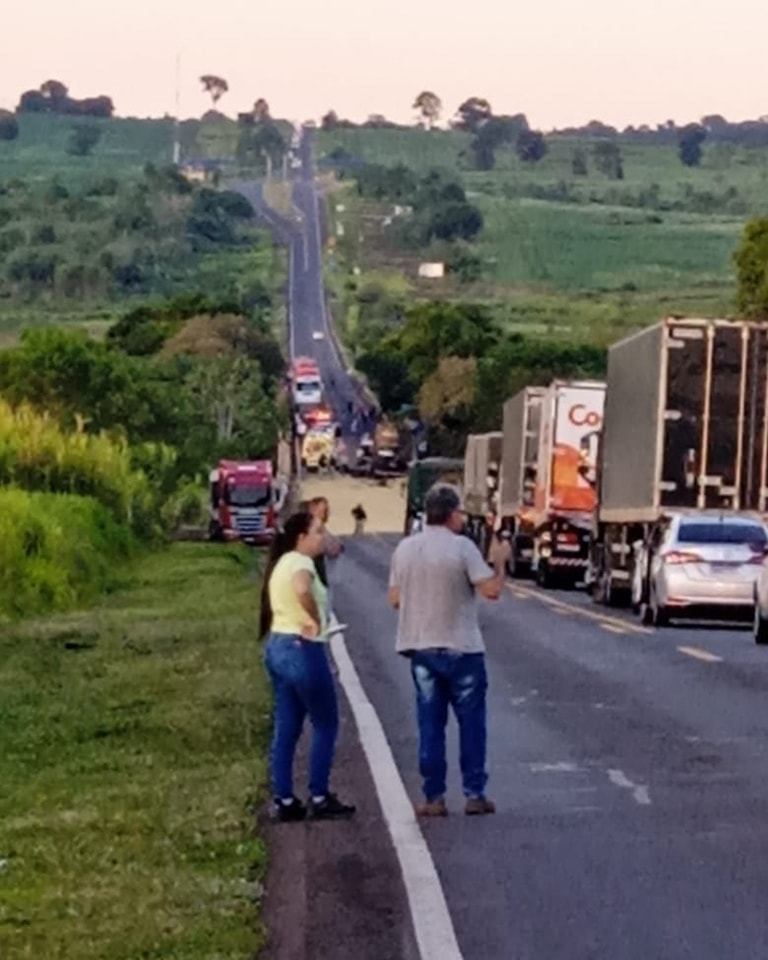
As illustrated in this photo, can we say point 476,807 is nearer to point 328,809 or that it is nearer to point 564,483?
point 328,809

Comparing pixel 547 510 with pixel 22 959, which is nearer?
pixel 22 959

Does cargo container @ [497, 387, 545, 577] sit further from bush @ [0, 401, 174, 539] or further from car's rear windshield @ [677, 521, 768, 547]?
car's rear windshield @ [677, 521, 768, 547]

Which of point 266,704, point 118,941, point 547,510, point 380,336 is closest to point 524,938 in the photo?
point 118,941

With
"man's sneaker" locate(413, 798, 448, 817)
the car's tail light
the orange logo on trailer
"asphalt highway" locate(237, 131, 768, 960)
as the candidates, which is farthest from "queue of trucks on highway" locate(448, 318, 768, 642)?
"man's sneaker" locate(413, 798, 448, 817)

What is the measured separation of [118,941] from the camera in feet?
39.3

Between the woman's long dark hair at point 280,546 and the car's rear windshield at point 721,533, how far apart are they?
21348 mm

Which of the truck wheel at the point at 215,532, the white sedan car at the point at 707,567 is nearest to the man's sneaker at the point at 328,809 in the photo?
the white sedan car at the point at 707,567

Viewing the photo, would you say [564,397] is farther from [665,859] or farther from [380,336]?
[380,336]

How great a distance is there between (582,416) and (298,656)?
3704cm

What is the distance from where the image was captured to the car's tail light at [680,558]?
119ft

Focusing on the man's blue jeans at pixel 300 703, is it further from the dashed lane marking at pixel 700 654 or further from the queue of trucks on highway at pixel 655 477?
the dashed lane marking at pixel 700 654

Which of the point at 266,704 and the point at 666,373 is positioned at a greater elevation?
the point at 666,373

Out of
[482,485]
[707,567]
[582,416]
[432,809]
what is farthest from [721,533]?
[482,485]

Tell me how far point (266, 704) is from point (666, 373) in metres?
16.8
